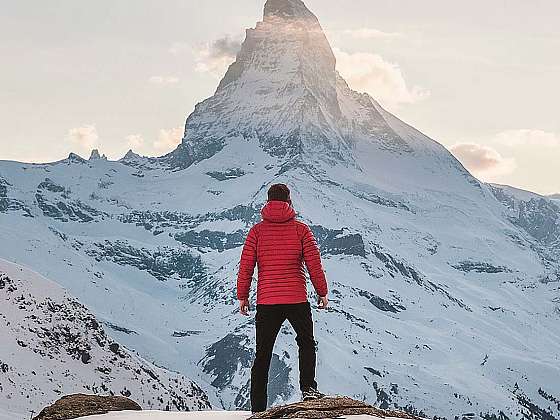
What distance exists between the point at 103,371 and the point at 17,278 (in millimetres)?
9288

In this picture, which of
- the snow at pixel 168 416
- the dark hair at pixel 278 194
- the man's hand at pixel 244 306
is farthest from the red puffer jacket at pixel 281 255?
the snow at pixel 168 416

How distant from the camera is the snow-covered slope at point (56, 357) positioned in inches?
1954

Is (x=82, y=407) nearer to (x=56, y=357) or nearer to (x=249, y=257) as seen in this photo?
(x=249, y=257)

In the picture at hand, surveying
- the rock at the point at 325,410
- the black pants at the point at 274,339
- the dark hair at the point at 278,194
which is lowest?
the rock at the point at 325,410

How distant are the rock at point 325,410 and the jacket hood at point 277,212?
2797mm

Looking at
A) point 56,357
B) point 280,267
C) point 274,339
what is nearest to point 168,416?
point 274,339

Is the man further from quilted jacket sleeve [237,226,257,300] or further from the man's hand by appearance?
the man's hand

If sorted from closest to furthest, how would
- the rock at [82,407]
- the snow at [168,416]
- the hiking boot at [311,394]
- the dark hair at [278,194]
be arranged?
the hiking boot at [311,394], the snow at [168,416], the dark hair at [278,194], the rock at [82,407]

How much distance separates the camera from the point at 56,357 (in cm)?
5462

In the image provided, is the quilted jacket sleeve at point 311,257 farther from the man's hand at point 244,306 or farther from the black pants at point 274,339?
the man's hand at point 244,306

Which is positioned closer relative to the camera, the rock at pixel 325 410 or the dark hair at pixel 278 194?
the rock at pixel 325 410

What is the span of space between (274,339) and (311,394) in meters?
1.02

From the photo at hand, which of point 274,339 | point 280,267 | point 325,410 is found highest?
point 280,267

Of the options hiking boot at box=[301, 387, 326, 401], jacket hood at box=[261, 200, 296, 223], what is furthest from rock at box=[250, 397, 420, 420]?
jacket hood at box=[261, 200, 296, 223]
